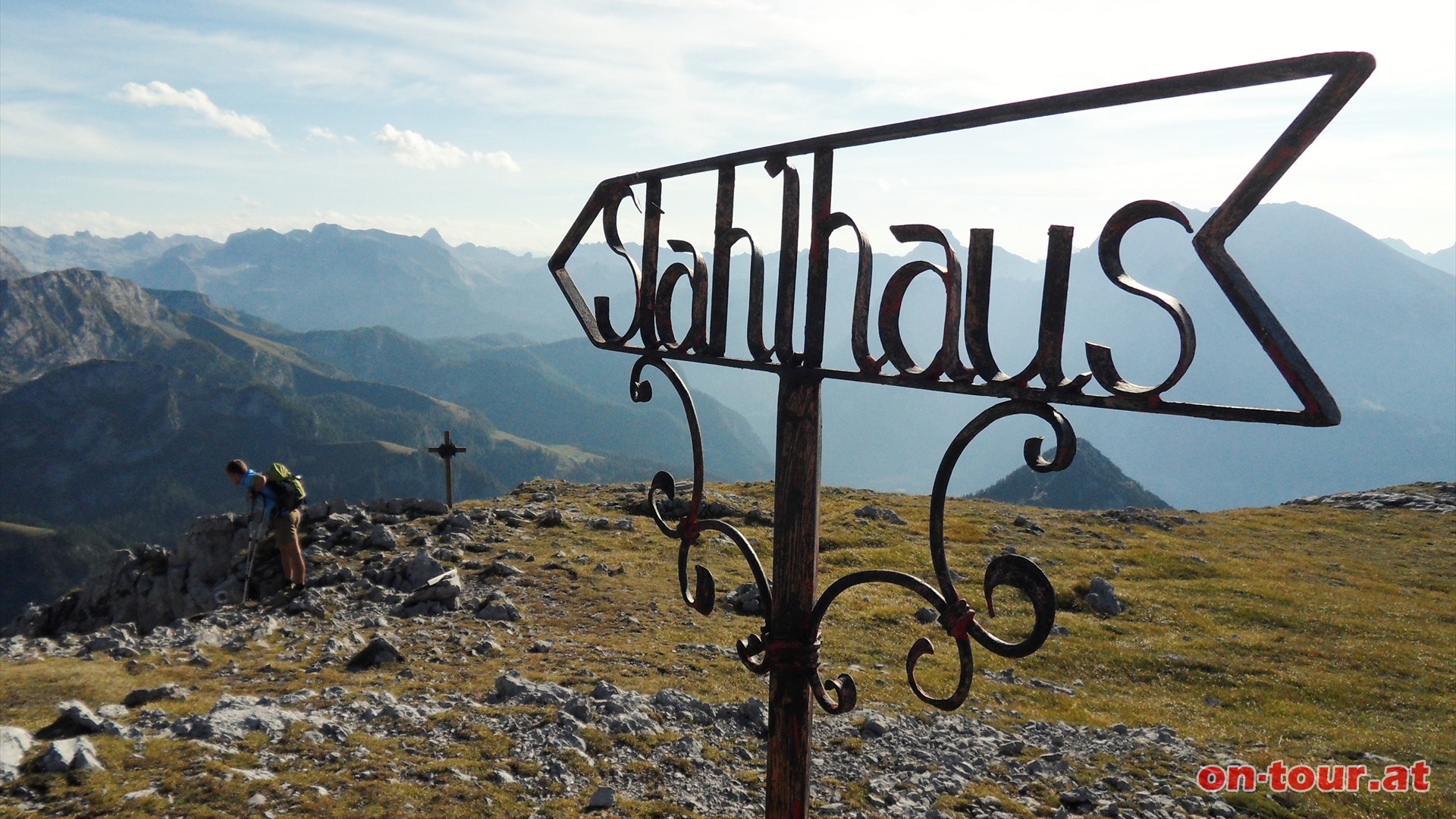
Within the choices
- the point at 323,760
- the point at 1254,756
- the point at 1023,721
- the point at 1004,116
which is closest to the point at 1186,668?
the point at 1254,756

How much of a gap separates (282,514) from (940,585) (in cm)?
2049

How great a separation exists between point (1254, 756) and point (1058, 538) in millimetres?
21269

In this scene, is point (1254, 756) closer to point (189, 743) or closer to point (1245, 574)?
point (189, 743)

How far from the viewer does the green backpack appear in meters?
20.0

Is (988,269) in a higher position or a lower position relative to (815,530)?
higher

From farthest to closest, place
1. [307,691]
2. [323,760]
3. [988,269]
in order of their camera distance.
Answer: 1. [307,691]
2. [323,760]
3. [988,269]

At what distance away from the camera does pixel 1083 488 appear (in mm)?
160125

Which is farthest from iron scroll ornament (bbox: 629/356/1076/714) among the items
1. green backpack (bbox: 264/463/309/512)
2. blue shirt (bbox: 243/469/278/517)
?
blue shirt (bbox: 243/469/278/517)

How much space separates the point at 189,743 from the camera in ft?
32.0

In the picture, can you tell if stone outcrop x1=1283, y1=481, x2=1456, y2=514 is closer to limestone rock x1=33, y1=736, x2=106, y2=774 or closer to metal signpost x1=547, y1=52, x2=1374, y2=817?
metal signpost x1=547, y1=52, x2=1374, y2=817

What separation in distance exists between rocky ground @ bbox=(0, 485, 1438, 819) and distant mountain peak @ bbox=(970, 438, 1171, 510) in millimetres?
137420

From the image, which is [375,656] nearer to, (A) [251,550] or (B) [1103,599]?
(A) [251,550]

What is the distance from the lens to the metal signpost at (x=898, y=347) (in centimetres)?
248

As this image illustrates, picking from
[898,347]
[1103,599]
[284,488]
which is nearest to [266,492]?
[284,488]
